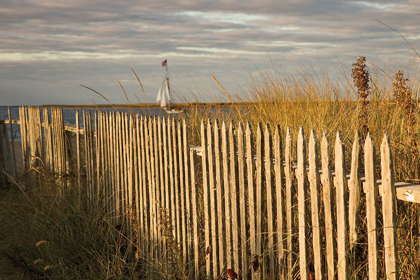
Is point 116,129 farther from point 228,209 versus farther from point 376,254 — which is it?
point 376,254

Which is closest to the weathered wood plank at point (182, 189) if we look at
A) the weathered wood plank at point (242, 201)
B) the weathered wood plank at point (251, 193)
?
the weathered wood plank at point (242, 201)

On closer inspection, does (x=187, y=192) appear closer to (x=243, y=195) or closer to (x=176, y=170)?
(x=176, y=170)

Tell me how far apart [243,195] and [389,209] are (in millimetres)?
1212

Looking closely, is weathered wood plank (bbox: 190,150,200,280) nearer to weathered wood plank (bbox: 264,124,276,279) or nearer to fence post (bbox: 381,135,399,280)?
weathered wood plank (bbox: 264,124,276,279)

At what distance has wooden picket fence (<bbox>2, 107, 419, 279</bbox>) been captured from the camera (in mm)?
2291

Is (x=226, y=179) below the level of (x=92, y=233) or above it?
above

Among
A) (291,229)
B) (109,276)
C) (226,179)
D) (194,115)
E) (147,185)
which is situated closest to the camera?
(291,229)

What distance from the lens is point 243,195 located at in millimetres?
3156

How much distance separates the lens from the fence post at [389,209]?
2105 mm

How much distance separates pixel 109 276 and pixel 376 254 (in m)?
2.56

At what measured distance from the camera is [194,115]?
626 centimetres

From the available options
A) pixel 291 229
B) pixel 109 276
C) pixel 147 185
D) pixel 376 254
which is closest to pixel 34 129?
pixel 147 185

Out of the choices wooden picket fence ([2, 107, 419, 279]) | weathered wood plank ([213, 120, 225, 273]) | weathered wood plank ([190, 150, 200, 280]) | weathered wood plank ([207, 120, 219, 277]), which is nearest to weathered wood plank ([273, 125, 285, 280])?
wooden picket fence ([2, 107, 419, 279])

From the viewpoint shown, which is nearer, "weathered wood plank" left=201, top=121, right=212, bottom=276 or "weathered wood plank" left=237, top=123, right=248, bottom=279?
"weathered wood plank" left=237, top=123, right=248, bottom=279
